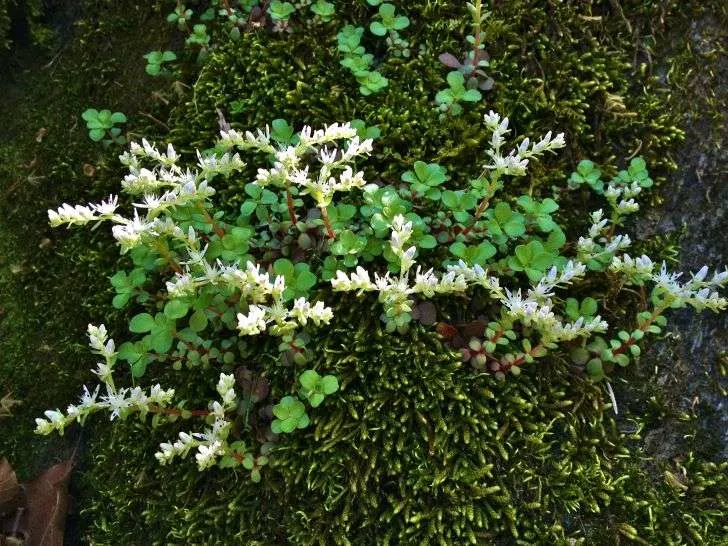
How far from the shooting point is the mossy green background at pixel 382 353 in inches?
94.7

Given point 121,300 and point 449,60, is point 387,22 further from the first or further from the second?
point 121,300

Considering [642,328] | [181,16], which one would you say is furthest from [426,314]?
[181,16]

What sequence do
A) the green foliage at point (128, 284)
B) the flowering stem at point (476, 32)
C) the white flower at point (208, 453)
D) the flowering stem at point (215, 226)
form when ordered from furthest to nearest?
the flowering stem at point (476, 32), the green foliage at point (128, 284), the flowering stem at point (215, 226), the white flower at point (208, 453)

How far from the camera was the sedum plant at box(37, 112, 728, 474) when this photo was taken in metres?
2.39

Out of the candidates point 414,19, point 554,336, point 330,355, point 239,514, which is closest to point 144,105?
point 414,19

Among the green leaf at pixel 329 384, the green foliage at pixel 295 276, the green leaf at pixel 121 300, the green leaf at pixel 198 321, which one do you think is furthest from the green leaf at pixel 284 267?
the green leaf at pixel 121 300

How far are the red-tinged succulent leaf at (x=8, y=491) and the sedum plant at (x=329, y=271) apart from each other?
485 mm

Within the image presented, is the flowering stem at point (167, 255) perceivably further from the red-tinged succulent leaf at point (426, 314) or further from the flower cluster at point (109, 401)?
the red-tinged succulent leaf at point (426, 314)

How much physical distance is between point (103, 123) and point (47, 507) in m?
1.85

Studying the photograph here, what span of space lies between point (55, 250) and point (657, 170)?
295 centimetres

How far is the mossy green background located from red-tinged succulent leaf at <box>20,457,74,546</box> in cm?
9

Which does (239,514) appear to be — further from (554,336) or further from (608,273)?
(608,273)

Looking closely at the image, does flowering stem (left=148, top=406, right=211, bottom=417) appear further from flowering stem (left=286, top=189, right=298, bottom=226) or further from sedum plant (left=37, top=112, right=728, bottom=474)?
flowering stem (left=286, top=189, right=298, bottom=226)

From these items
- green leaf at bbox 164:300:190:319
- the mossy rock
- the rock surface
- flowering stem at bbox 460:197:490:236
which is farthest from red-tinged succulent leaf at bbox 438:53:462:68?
green leaf at bbox 164:300:190:319
